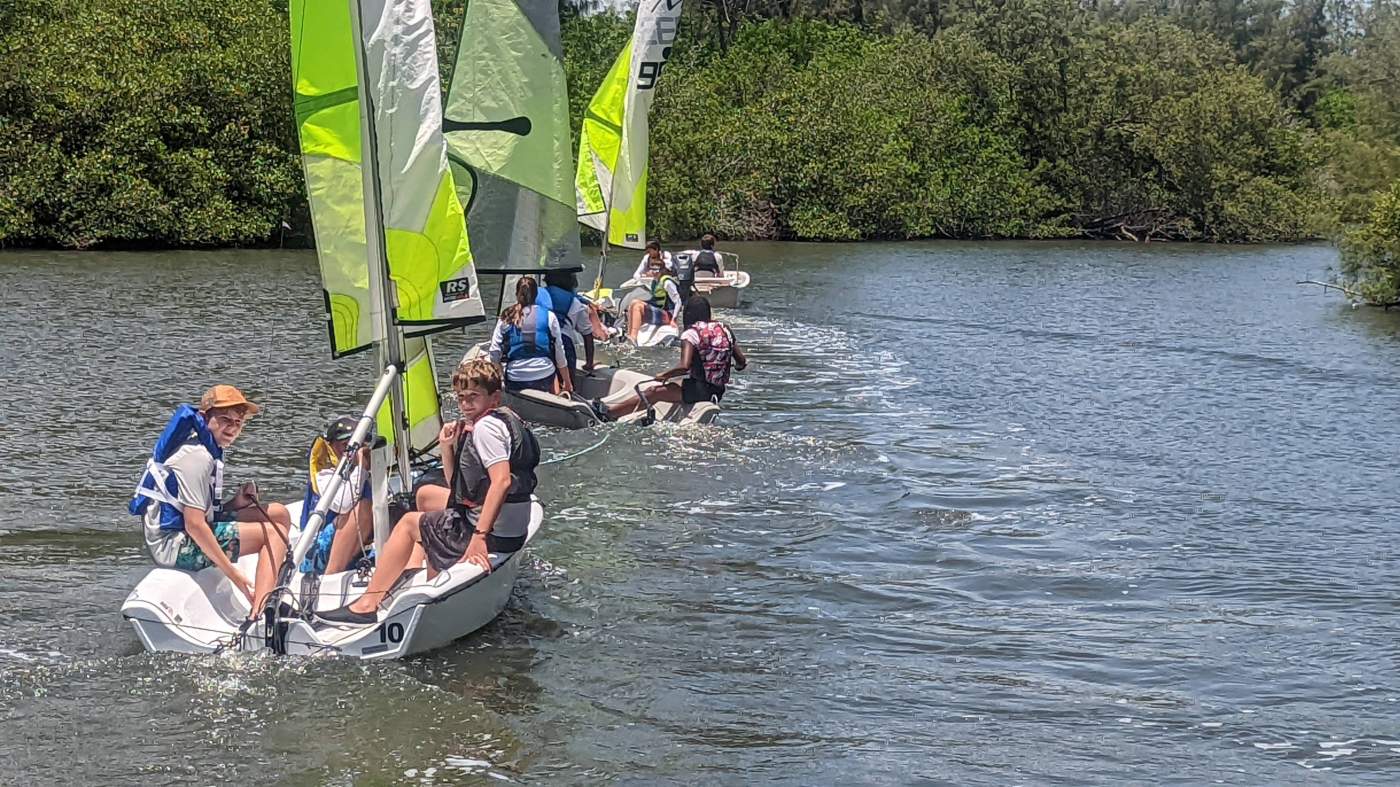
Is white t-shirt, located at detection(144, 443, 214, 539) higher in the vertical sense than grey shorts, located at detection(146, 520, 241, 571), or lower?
higher

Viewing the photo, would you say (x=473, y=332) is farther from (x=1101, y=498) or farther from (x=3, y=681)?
(x=3, y=681)

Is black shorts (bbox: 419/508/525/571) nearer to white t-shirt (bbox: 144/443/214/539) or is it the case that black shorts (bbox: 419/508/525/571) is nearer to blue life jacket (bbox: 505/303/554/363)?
white t-shirt (bbox: 144/443/214/539)

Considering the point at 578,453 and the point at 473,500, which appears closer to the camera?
the point at 473,500

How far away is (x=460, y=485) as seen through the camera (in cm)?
879

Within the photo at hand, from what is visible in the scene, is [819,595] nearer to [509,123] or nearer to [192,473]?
[192,473]

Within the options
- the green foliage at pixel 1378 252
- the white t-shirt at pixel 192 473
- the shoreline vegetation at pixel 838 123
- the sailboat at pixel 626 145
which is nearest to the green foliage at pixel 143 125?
the shoreline vegetation at pixel 838 123

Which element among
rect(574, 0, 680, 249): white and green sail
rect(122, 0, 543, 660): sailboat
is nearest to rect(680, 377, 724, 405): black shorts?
rect(122, 0, 543, 660): sailboat

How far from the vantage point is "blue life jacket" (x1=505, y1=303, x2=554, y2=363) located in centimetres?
1511

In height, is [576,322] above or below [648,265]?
below

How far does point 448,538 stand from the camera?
8820 mm

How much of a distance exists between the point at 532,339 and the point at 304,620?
7.24m

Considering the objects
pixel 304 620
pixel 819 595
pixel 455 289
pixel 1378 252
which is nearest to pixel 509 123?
Result: pixel 455 289

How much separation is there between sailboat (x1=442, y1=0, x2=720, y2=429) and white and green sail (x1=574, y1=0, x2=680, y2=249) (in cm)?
1039

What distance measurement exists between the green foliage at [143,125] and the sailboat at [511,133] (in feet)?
99.4
